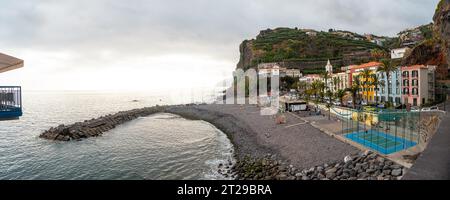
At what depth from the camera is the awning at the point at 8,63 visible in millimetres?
9750

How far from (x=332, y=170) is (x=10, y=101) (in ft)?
60.3

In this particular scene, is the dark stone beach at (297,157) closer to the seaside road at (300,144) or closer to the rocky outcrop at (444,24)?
the seaside road at (300,144)

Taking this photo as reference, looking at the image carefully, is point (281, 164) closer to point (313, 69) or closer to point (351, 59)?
point (313, 69)

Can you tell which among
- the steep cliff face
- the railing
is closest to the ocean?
the railing

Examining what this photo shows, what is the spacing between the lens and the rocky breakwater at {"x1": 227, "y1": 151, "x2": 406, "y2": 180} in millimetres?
12570

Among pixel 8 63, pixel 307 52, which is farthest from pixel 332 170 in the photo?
pixel 307 52

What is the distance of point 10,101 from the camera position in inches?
499

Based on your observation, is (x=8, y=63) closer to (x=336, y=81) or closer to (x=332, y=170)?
(x=332, y=170)

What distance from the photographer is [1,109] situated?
12523 millimetres

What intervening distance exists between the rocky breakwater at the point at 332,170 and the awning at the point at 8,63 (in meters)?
13.6

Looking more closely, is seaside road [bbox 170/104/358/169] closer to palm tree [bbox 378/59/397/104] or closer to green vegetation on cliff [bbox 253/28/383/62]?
palm tree [bbox 378/59/397/104]

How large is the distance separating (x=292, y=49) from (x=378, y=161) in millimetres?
116832

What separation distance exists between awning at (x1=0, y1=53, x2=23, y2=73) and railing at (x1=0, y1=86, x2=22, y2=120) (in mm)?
2030
